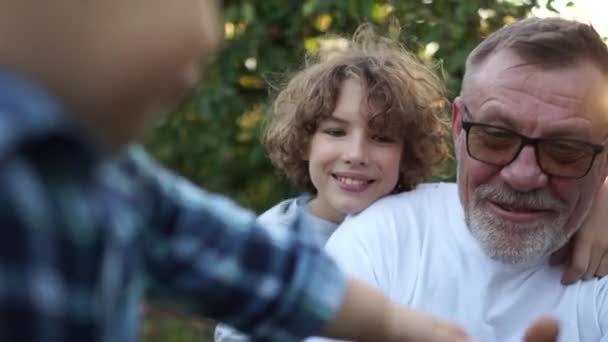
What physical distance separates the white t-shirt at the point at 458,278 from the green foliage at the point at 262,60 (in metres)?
1.11

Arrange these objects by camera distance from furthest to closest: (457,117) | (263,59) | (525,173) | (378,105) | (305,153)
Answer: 1. (263,59)
2. (305,153)
3. (378,105)
4. (457,117)
5. (525,173)

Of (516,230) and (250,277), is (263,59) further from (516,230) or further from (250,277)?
(250,277)

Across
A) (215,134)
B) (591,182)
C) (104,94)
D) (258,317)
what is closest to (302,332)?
(258,317)

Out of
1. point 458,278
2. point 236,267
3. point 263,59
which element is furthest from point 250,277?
point 263,59

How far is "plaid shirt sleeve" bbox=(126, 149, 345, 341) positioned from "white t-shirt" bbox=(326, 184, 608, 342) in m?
1.26

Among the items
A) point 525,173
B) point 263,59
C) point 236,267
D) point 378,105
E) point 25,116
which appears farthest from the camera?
point 263,59

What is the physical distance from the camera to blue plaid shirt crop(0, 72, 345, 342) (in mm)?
673

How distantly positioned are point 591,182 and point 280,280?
1.58 meters

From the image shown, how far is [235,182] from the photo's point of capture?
15.5 feet

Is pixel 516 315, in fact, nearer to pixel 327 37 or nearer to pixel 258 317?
pixel 258 317

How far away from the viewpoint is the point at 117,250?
0.75 metres

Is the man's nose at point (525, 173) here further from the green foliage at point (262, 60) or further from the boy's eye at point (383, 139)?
the green foliage at point (262, 60)

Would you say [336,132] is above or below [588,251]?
above

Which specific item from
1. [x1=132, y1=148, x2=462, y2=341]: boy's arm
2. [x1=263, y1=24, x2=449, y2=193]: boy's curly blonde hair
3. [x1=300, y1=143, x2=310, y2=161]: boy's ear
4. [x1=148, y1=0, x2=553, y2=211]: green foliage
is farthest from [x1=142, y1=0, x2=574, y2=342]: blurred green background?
[x1=132, y1=148, x2=462, y2=341]: boy's arm
